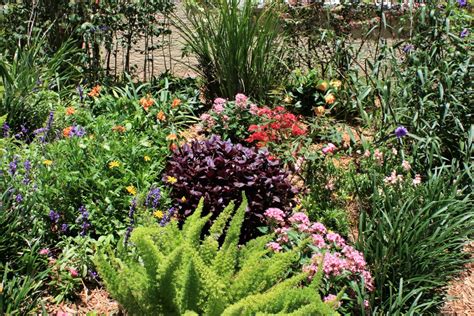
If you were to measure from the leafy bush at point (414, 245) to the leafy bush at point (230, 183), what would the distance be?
2.02 feet

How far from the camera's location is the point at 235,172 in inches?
145

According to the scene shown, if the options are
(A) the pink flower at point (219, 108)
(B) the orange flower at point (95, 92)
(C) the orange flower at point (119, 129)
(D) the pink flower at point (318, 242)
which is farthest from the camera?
(B) the orange flower at point (95, 92)

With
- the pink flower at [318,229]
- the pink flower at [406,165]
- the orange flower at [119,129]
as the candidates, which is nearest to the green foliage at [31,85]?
the orange flower at [119,129]

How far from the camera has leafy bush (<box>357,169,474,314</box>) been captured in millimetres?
3199

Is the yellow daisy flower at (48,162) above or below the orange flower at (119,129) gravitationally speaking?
below

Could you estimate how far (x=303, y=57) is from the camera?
608 cm

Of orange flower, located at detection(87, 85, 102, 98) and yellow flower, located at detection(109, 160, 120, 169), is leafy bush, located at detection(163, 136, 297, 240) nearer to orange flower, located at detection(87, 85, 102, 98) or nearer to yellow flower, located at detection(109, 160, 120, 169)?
yellow flower, located at detection(109, 160, 120, 169)

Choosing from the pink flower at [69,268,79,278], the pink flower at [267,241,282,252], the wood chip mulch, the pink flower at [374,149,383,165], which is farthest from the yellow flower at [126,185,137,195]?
the wood chip mulch

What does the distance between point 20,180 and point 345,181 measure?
7.38ft

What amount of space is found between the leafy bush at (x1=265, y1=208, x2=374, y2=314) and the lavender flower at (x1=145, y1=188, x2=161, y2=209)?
687 millimetres

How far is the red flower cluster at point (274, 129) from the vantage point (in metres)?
4.29

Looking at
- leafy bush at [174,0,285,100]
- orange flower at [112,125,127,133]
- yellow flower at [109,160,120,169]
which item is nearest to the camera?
yellow flower at [109,160,120,169]

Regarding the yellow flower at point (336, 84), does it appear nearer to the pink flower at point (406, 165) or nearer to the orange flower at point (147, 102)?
the pink flower at point (406, 165)

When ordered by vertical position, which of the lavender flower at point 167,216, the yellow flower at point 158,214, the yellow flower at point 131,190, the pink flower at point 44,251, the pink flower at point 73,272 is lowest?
the pink flower at point 73,272
